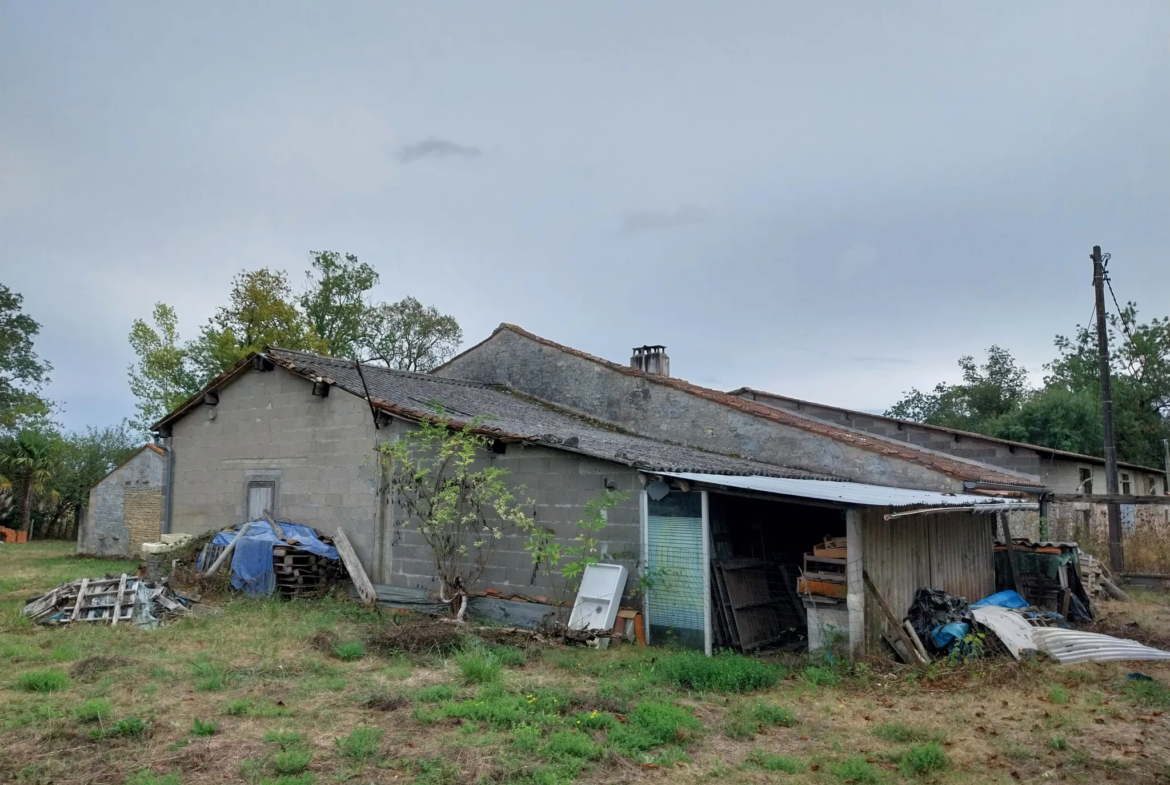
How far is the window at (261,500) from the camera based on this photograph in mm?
14898

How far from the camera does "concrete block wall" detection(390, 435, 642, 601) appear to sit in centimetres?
1044

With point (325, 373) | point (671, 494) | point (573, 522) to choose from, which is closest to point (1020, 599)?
point (671, 494)

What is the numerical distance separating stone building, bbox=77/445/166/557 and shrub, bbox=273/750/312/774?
1691 centimetres

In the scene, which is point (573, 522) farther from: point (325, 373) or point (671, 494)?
point (325, 373)

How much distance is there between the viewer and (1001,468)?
18.2 metres

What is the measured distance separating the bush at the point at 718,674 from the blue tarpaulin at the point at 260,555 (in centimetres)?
713

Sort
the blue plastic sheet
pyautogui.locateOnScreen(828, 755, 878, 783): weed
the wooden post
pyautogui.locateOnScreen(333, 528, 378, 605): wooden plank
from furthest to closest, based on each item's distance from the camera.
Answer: the wooden post, pyautogui.locateOnScreen(333, 528, 378, 605): wooden plank, the blue plastic sheet, pyautogui.locateOnScreen(828, 755, 878, 783): weed

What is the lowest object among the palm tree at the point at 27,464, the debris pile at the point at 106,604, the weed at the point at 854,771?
the weed at the point at 854,771

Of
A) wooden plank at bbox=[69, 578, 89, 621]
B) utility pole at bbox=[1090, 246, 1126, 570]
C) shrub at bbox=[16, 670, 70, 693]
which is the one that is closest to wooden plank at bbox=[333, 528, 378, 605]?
wooden plank at bbox=[69, 578, 89, 621]

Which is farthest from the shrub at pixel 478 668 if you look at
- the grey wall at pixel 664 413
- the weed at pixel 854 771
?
the grey wall at pixel 664 413

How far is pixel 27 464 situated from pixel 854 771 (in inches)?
1310

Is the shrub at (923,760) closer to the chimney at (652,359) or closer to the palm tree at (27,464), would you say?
the chimney at (652,359)

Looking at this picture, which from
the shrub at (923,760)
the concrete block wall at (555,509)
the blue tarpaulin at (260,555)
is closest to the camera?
the shrub at (923,760)

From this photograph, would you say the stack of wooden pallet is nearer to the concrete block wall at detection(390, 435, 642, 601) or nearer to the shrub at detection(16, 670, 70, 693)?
the concrete block wall at detection(390, 435, 642, 601)
